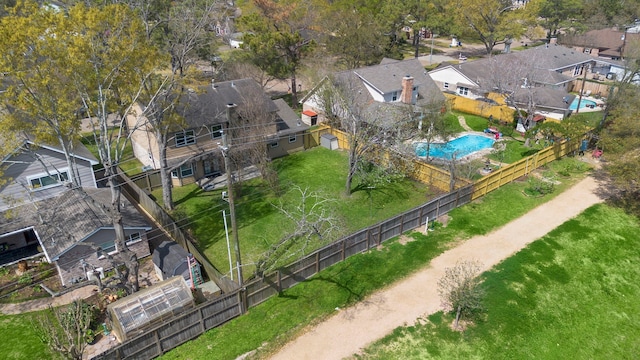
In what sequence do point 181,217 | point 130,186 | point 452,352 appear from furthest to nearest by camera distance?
1. point 130,186
2. point 181,217
3. point 452,352

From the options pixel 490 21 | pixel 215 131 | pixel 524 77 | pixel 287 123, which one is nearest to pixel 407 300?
pixel 215 131

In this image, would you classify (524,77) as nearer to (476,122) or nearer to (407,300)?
(476,122)

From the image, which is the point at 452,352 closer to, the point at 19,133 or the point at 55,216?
the point at 55,216

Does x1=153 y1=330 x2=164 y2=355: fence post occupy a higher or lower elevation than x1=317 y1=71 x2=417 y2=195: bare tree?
lower

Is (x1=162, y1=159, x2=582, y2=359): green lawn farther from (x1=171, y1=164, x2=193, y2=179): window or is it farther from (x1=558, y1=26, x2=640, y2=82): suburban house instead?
(x1=558, y1=26, x2=640, y2=82): suburban house

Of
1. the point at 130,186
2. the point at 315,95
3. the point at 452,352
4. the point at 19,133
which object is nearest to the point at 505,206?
the point at 452,352

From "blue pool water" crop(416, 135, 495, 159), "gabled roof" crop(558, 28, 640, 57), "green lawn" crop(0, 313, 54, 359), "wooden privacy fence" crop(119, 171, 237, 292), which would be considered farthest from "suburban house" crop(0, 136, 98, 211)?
"gabled roof" crop(558, 28, 640, 57)

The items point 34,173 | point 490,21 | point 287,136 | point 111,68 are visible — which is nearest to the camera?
point 111,68
